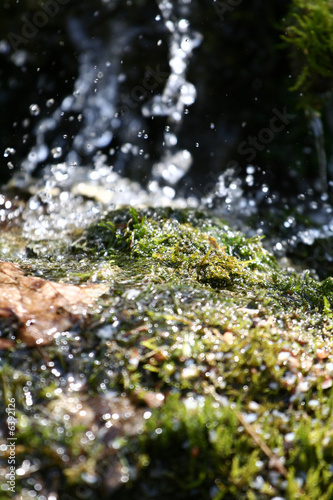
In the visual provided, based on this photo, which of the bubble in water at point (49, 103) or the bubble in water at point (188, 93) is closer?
the bubble in water at point (49, 103)

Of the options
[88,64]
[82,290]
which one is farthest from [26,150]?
[82,290]

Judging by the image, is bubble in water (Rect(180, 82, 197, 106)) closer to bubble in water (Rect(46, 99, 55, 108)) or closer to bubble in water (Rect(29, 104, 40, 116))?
bubble in water (Rect(46, 99, 55, 108))

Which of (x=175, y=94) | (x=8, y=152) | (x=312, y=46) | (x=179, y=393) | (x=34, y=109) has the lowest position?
(x=8, y=152)

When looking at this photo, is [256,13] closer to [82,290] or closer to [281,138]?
[281,138]

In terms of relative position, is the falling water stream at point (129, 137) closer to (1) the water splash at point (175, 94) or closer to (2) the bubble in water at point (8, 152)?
(1) the water splash at point (175, 94)

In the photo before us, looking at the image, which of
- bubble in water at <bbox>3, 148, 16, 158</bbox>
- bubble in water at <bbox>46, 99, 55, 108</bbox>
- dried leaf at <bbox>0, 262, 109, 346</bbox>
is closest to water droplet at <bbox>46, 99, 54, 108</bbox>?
bubble in water at <bbox>46, 99, 55, 108</bbox>

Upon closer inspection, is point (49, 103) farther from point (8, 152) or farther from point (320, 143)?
point (320, 143)

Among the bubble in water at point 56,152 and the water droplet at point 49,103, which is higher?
the water droplet at point 49,103

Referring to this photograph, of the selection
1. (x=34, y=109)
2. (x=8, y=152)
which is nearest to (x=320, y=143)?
(x=34, y=109)

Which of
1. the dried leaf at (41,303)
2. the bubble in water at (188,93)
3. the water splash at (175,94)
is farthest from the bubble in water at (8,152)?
the dried leaf at (41,303)
